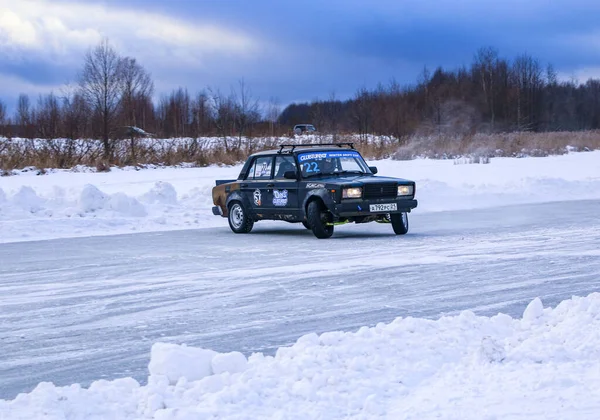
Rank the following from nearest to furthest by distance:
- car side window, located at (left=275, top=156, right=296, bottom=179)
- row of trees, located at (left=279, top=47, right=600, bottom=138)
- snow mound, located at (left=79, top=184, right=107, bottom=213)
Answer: car side window, located at (left=275, top=156, right=296, bottom=179) < snow mound, located at (left=79, top=184, right=107, bottom=213) < row of trees, located at (left=279, top=47, right=600, bottom=138)

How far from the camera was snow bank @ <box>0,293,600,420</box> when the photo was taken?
16.5 feet

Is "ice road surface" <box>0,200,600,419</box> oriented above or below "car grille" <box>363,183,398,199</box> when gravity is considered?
below

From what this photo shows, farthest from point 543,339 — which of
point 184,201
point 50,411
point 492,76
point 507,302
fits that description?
point 492,76

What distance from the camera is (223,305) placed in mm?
9141

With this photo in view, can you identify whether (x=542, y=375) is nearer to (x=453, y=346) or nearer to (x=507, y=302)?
(x=453, y=346)

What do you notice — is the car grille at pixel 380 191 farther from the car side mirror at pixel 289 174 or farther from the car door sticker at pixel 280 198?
the car door sticker at pixel 280 198

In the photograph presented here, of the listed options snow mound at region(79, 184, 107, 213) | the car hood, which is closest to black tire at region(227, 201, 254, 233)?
the car hood

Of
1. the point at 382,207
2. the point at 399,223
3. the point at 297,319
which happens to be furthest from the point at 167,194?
the point at 297,319

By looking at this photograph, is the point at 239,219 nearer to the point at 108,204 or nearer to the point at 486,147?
the point at 108,204

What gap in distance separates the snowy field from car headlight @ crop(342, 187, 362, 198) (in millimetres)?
770

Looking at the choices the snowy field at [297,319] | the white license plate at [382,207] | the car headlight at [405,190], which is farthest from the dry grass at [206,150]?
the white license plate at [382,207]

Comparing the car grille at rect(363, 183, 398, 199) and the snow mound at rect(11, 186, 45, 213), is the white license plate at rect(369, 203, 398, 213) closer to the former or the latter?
the car grille at rect(363, 183, 398, 199)

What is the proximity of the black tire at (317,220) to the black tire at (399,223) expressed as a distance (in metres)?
1.25

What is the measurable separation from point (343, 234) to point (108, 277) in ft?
21.1
